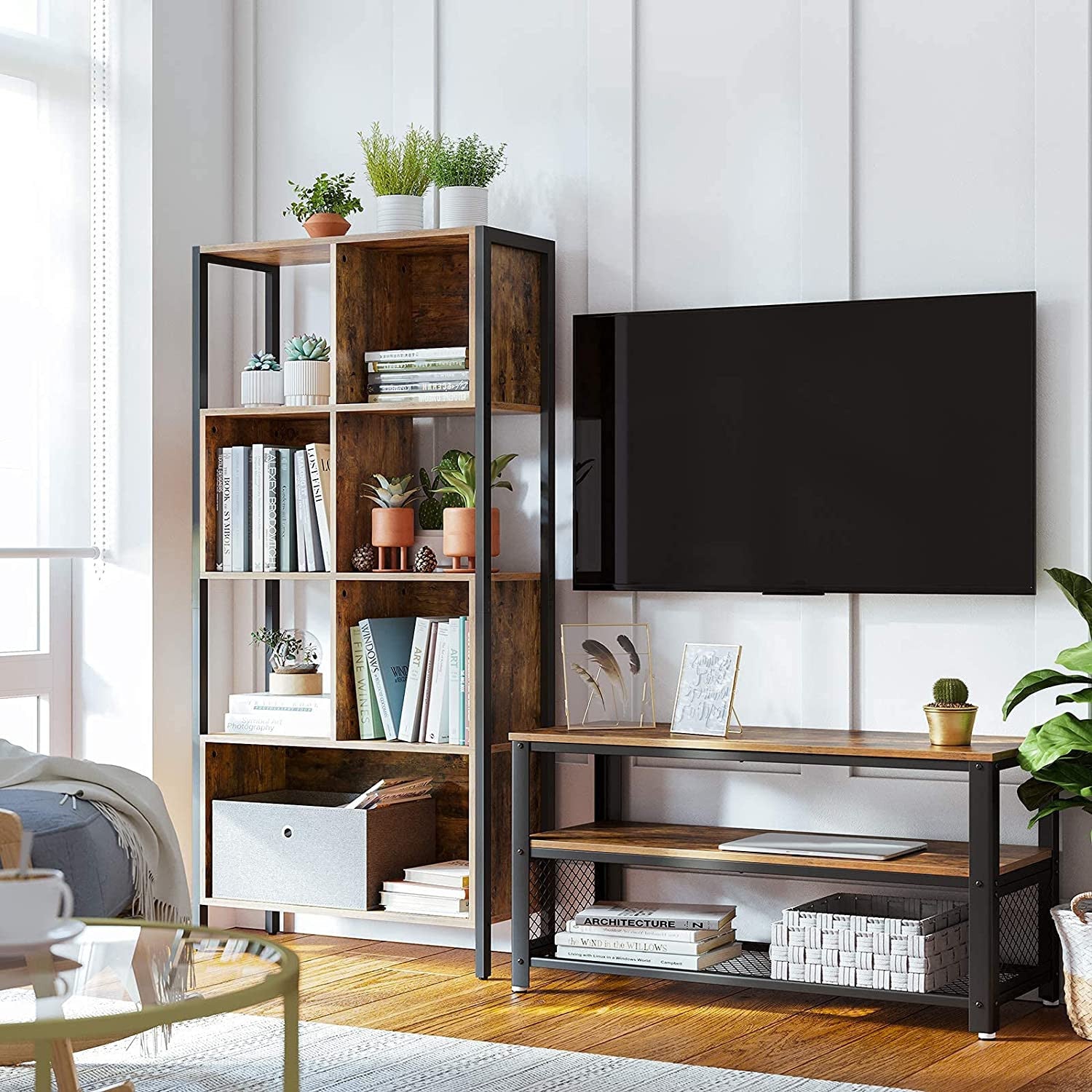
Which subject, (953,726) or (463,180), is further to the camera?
(463,180)

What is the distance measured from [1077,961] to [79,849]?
78.0 inches

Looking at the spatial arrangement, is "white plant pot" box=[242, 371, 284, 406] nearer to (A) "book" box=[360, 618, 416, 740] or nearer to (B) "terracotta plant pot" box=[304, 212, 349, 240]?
(B) "terracotta plant pot" box=[304, 212, 349, 240]

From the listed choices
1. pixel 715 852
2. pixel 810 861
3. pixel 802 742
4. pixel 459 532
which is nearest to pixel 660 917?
pixel 715 852

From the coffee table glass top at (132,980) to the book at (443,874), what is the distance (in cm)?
178

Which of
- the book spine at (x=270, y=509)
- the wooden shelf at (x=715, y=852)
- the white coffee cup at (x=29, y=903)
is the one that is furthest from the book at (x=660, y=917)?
the white coffee cup at (x=29, y=903)

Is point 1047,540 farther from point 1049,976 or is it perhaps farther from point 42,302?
point 42,302

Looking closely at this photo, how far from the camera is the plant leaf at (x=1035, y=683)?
368cm

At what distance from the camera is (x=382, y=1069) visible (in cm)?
341

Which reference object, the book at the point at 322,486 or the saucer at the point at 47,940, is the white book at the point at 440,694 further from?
the saucer at the point at 47,940

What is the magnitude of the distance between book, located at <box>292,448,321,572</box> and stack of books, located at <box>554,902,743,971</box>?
112 cm

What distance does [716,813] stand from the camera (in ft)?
14.1

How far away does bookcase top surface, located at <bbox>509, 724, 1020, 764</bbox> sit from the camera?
365 cm

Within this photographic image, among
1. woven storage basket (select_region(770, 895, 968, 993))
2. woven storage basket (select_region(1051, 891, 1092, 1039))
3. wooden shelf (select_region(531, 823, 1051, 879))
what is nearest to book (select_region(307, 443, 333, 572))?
wooden shelf (select_region(531, 823, 1051, 879))

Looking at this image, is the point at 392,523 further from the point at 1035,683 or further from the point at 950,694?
the point at 1035,683
